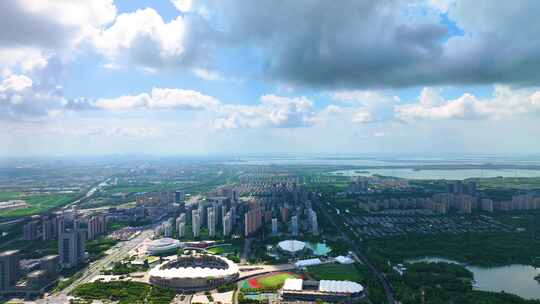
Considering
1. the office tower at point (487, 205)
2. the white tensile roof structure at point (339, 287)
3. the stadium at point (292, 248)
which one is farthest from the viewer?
the office tower at point (487, 205)

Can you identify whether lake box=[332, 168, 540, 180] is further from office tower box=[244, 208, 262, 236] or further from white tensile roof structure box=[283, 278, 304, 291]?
white tensile roof structure box=[283, 278, 304, 291]

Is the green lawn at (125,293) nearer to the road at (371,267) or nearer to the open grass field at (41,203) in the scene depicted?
the road at (371,267)

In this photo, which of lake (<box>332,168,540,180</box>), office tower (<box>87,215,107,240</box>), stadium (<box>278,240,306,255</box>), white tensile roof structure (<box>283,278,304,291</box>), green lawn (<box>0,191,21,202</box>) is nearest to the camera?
white tensile roof structure (<box>283,278,304,291</box>)

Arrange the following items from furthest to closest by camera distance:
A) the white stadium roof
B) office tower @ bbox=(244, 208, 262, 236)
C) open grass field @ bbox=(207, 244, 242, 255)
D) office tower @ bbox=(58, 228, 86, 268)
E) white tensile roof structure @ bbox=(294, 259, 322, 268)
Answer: office tower @ bbox=(244, 208, 262, 236) < open grass field @ bbox=(207, 244, 242, 255) < office tower @ bbox=(58, 228, 86, 268) < white tensile roof structure @ bbox=(294, 259, 322, 268) < the white stadium roof

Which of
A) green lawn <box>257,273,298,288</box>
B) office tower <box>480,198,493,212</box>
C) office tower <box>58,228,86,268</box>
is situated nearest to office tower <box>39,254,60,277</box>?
office tower <box>58,228,86,268</box>

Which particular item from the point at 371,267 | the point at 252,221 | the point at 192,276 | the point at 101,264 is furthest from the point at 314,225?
the point at 101,264

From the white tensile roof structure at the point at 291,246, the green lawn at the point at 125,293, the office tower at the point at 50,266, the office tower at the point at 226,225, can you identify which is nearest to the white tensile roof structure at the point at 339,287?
the white tensile roof structure at the point at 291,246

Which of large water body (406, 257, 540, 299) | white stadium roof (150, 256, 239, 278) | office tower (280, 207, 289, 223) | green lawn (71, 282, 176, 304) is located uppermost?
office tower (280, 207, 289, 223)
